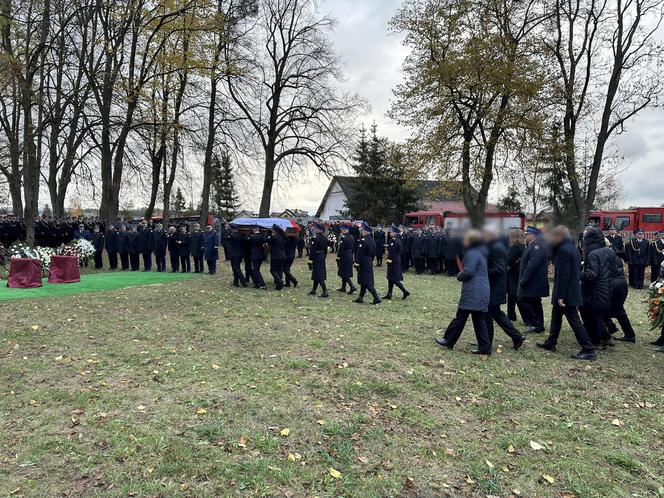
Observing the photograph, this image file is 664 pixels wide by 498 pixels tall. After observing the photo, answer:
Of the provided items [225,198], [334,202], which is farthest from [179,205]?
[334,202]

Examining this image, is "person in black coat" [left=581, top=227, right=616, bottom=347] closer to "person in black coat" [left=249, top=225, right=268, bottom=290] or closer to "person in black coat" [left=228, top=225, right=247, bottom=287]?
"person in black coat" [left=249, top=225, right=268, bottom=290]

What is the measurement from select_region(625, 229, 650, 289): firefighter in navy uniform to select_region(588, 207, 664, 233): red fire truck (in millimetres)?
14100

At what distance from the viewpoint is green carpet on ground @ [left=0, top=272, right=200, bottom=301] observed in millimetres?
11432

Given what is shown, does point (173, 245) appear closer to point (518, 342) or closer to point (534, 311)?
point (534, 311)

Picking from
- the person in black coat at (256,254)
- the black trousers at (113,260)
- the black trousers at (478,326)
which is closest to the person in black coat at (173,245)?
the black trousers at (113,260)

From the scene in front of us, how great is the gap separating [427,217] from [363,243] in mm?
20896

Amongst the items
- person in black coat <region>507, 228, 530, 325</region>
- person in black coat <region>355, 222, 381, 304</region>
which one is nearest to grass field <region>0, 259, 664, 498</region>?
person in black coat <region>507, 228, 530, 325</region>

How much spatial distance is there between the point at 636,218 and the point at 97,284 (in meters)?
30.2

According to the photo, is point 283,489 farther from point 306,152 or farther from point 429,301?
point 306,152

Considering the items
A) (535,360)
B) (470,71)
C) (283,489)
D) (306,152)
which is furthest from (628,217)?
(283,489)

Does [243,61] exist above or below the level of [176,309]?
above

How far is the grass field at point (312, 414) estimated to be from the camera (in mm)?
3566

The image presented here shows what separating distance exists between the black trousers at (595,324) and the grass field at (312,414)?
12.6 inches

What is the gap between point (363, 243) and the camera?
10969 mm
